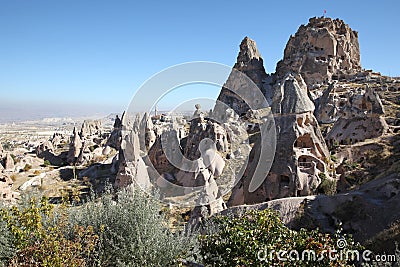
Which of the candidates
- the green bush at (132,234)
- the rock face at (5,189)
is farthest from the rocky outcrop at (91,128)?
the green bush at (132,234)

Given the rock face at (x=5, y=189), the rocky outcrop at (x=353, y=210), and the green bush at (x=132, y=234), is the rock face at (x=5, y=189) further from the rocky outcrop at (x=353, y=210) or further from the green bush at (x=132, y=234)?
the rocky outcrop at (x=353, y=210)

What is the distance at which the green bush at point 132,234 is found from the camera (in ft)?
16.4

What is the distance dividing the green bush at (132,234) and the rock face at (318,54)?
155 ft

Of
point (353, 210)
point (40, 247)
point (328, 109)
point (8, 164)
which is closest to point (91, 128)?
point (8, 164)

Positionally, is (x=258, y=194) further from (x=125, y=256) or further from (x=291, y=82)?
(x=125, y=256)

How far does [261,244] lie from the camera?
3828 millimetres

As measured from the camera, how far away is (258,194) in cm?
1216

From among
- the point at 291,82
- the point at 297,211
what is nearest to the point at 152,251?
the point at 297,211

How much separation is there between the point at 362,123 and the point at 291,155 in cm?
1309

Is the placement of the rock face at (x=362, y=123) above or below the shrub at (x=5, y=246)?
above

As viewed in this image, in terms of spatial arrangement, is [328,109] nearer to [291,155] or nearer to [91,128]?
[291,155]

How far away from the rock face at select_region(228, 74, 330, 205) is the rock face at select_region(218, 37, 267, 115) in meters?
38.3

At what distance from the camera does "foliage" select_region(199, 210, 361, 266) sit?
3.63m

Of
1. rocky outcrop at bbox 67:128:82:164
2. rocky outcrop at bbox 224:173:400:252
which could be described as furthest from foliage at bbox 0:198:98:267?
rocky outcrop at bbox 67:128:82:164
